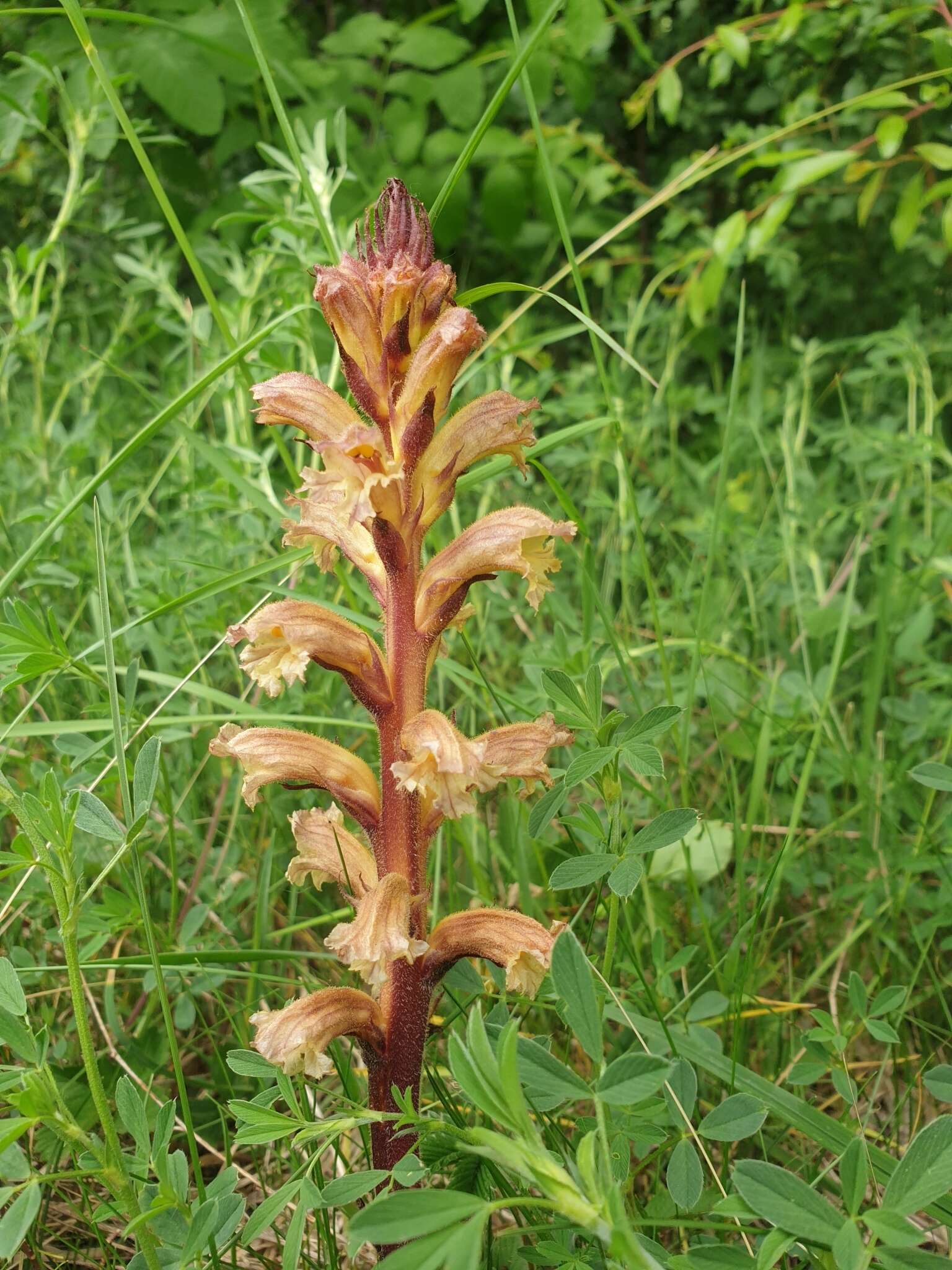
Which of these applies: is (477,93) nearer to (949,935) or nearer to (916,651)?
(916,651)

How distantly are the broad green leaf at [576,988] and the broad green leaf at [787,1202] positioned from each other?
0.50ft

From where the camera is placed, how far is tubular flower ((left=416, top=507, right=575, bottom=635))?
1.19 m

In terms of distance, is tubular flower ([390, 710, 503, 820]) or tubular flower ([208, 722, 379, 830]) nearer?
tubular flower ([390, 710, 503, 820])

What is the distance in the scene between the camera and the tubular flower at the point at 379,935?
1079 mm

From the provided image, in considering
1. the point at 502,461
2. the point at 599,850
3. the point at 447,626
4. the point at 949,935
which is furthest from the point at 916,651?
the point at 447,626

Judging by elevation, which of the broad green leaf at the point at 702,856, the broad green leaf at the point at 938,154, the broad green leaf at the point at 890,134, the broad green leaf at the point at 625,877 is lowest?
the broad green leaf at the point at 702,856

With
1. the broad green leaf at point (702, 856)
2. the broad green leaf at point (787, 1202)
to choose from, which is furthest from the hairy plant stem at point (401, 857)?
the broad green leaf at point (702, 856)

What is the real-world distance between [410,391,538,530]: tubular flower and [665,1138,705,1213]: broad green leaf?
741 millimetres

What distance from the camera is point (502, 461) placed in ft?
5.74

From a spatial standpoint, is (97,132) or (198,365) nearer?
(97,132)

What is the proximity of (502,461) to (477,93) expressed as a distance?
3120 mm

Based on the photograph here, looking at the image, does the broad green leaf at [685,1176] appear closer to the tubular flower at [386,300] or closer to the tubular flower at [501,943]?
the tubular flower at [501,943]

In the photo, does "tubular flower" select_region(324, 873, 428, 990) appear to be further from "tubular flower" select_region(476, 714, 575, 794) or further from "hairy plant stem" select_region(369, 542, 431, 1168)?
"tubular flower" select_region(476, 714, 575, 794)

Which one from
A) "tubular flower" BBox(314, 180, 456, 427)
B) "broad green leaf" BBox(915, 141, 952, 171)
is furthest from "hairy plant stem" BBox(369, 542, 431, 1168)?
"broad green leaf" BBox(915, 141, 952, 171)
